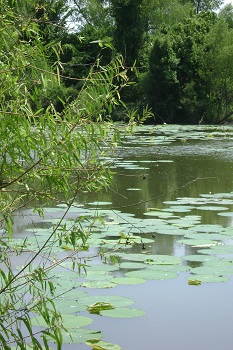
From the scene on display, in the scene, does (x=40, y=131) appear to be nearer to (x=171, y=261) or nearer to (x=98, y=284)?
(x=98, y=284)

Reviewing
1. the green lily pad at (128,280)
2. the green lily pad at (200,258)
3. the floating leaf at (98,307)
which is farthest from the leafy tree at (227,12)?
the floating leaf at (98,307)

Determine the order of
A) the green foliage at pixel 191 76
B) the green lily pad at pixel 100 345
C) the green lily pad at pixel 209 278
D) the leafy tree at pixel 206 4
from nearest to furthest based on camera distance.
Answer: the green lily pad at pixel 100 345 → the green lily pad at pixel 209 278 → the green foliage at pixel 191 76 → the leafy tree at pixel 206 4

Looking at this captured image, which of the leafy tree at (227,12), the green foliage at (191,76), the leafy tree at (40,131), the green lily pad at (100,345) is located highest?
the leafy tree at (227,12)

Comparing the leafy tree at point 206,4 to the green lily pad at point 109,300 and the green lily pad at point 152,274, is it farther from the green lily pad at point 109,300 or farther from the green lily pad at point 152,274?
the green lily pad at point 109,300

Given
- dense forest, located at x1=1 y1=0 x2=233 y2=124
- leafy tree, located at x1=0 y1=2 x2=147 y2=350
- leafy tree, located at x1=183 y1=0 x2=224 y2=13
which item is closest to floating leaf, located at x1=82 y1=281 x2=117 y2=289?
leafy tree, located at x1=0 y1=2 x2=147 y2=350

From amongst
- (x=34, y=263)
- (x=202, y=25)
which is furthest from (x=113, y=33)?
(x=34, y=263)

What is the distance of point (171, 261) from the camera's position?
396 cm

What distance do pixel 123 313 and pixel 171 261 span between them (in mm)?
916

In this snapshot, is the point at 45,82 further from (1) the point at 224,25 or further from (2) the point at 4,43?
(1) the point at 224,25

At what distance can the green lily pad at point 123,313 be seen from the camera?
3069 mm

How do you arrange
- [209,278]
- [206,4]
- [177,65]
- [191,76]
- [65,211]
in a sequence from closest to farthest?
[209,278]
[65,211]
[177,65]
[191,76]
[206,4]

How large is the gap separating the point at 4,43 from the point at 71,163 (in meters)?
0.48

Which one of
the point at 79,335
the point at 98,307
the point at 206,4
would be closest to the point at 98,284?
the point at 98,307

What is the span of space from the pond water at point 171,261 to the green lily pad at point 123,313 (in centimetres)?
3
